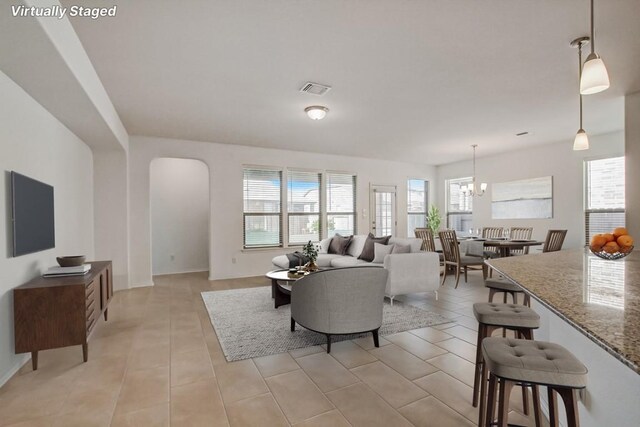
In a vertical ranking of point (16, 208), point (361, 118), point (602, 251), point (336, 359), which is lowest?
point (336, 359)

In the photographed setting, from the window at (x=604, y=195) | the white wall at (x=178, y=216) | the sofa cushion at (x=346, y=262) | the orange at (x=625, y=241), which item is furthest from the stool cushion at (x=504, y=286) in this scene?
the white wall at (x=178, y=216)

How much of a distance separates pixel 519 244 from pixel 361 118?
334cm

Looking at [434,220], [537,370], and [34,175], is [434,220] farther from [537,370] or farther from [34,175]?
[34,175]

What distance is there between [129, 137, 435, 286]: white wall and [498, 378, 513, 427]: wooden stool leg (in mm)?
5670

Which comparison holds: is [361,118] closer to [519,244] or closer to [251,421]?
[519,244]

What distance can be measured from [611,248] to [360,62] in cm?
248

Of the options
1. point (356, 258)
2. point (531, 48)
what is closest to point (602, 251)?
point (531, 48)

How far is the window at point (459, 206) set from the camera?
27.4 feet

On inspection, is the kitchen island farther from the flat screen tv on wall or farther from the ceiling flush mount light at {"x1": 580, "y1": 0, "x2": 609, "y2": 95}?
the flat screen tv on wall

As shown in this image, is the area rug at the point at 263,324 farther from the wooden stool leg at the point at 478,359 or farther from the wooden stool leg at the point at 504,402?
the wooden stool leg at the point at 504,402

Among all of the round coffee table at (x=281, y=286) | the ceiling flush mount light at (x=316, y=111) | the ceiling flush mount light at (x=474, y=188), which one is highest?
the ceiling flush mount light at (x=316, y=111)

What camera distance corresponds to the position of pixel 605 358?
1425 mm

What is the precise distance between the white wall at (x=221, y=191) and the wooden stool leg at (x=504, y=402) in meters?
5.67

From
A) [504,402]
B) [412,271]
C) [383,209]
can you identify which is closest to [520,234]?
[383,209]
